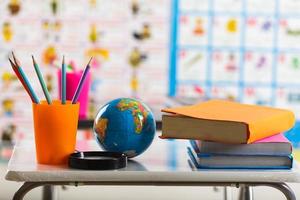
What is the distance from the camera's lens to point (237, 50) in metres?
3.64

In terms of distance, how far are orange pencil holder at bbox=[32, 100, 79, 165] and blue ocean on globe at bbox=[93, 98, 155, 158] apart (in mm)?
82

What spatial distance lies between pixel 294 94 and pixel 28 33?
1.42m

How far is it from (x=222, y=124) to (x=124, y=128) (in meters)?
0.22

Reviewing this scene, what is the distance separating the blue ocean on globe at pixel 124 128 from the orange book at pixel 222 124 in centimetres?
7

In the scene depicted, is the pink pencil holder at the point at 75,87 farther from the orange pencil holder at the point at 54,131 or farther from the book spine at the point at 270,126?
the book spine at the point at 270,126

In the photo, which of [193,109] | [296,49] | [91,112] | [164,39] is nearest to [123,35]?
[164,39]

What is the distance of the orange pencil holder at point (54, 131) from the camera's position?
1375 mm

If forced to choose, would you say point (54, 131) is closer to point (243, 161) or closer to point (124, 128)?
point (124, 128)

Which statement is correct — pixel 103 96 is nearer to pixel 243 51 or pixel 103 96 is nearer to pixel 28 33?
pixel 28 33

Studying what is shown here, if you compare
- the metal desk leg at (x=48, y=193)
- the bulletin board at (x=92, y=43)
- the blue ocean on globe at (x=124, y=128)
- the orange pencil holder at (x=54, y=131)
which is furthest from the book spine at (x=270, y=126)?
the bulletin board at (x=92, y=43)

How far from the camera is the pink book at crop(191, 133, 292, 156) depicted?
1.34 metres

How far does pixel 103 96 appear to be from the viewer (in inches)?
141

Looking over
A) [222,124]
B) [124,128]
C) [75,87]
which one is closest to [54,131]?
[124,128]

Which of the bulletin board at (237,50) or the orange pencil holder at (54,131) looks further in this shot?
the bulletin board at (237,50)
